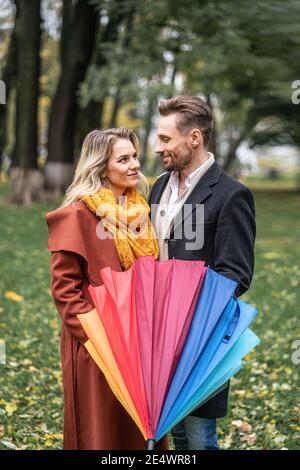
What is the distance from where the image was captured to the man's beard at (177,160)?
3686 mm

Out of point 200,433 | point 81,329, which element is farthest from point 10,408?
point 81,329

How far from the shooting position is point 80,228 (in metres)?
3.53

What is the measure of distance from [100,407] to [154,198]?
45.9 inches

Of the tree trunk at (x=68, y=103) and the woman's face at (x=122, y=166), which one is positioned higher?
the tree trunk at (x=68, y=103)

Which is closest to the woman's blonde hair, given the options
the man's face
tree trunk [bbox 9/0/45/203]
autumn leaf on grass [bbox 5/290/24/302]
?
the man's face

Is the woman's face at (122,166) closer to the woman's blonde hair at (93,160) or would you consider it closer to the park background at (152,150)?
the woman's blonde hair at (93,160)

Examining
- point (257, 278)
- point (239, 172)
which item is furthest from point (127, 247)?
point (239, 172)

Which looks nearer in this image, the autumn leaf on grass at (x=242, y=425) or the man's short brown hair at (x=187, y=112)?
the man's short brown hair at (x=187, y=112)

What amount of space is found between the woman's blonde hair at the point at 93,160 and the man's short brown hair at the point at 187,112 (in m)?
0.24

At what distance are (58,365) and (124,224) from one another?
13.9 ft

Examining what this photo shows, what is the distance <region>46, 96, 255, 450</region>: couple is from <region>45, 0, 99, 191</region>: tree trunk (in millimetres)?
18998

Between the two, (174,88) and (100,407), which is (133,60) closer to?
(174,88)

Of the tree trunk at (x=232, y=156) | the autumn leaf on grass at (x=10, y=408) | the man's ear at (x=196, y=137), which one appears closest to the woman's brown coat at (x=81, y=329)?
the man's ear at (x=196, y=137)

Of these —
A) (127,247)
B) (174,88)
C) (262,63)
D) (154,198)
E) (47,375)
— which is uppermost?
(174,88)
